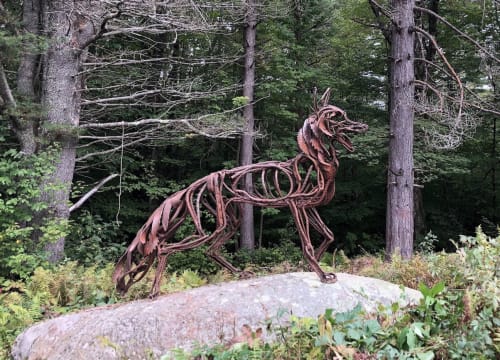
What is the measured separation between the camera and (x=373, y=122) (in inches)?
443

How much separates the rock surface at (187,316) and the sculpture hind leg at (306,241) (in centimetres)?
9

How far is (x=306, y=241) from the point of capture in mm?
3588

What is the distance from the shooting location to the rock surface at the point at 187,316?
301 centimetres

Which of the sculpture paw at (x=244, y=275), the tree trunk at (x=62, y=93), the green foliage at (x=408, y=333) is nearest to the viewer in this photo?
the green foliage at (x=408, y=333)

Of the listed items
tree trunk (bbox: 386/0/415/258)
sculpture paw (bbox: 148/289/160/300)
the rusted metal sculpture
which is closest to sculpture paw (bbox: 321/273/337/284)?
the rusted metal sculpture

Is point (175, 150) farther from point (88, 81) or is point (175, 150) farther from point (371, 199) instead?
point (371, 199)

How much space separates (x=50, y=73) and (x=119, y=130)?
2826 millimetres

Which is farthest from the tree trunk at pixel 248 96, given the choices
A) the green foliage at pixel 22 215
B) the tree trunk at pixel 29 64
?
the green foliage at pixel 22 215

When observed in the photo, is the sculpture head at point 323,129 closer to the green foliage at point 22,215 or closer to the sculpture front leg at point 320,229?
the sculpture front leg at point 320,229

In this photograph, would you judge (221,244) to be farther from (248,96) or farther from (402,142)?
(248,96)

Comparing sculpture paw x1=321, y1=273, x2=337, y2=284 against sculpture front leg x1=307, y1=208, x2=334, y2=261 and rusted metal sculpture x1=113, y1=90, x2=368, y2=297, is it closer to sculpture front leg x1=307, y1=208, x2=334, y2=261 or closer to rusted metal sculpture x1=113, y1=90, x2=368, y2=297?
rusted metal sculpture x1=113, y1=90, x2=368, y2=297

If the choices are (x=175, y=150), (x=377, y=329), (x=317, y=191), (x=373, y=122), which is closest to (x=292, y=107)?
(x=373, y=122)

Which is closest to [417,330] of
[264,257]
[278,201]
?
[278,201]

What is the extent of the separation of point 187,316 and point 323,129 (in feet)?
6.88
